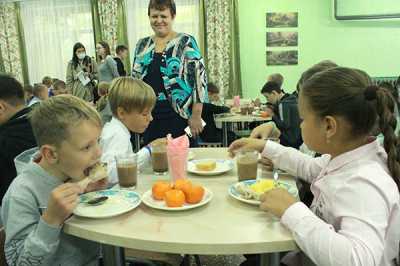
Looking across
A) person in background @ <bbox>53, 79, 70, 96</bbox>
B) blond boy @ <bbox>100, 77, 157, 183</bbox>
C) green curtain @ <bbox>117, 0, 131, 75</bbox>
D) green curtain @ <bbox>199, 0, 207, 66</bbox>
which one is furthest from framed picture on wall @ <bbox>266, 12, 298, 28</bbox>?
blond boy @ <bbox>100, 77, 157, 183</bbox>

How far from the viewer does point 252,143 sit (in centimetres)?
182

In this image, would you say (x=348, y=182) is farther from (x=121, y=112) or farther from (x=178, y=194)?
(x=121, y=112)

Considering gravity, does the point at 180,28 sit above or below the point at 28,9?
below

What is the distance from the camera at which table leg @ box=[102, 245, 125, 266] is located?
1479 millimetres

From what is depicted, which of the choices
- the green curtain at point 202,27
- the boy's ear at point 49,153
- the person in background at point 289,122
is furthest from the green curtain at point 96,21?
the boy's ear at point 49,153

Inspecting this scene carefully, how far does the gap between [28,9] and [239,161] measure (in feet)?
26.7

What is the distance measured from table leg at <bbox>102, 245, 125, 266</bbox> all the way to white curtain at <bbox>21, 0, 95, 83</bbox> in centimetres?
730

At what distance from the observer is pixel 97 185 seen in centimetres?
158

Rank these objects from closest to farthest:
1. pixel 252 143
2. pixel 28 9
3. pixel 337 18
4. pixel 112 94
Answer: pixel 252 143
pixel 112 94
pixel 337 18
pixel 28 9

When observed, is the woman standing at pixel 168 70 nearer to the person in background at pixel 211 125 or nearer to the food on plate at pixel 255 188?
the food on plate at pixel 255 188

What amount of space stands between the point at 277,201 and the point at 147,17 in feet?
23.8

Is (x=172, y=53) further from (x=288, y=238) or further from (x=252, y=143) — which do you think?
(x=288, y=238)

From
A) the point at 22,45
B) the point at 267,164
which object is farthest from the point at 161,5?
the point at 22,45

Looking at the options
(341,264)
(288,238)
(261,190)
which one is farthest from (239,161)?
(341,264)
